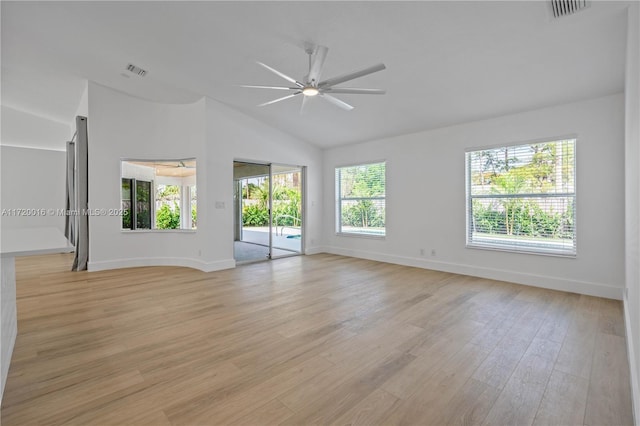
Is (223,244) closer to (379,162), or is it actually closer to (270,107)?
(270,107)

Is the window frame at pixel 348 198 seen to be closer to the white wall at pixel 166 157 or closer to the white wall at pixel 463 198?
the white wall at pixel 463 198

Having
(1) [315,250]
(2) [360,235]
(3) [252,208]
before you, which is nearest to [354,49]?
(2) [360,235]

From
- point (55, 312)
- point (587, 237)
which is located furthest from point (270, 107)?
point (587, 237)

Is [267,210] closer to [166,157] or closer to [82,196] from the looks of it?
[166,157]

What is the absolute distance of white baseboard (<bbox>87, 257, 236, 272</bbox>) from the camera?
5.52 meters

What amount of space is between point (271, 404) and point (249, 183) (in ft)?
18.5

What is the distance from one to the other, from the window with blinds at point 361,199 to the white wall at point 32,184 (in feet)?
26.7

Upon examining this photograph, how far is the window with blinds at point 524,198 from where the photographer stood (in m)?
4.20

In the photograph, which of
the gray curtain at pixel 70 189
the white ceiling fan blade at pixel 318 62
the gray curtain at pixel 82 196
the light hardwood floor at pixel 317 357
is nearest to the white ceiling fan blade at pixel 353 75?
the white ceiling fan blade at pixel 318 62

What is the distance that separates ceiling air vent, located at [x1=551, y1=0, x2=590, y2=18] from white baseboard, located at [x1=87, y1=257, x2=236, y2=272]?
5636 millimetres

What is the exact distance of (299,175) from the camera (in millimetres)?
7234

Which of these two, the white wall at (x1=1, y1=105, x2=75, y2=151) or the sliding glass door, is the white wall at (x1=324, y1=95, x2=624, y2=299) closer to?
the sliding glass door

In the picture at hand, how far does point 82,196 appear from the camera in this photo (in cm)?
543

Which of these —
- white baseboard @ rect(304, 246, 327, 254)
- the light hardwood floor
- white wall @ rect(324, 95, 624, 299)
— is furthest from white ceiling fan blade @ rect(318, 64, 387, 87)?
white baseboard @ rect(304, 246, 327, 254)
